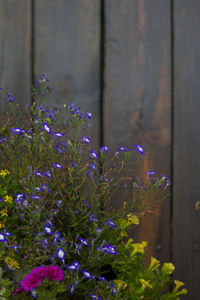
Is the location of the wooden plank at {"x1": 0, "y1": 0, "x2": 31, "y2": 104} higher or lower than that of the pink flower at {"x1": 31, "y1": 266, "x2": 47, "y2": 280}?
higher

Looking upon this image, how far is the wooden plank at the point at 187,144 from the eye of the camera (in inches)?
72.7

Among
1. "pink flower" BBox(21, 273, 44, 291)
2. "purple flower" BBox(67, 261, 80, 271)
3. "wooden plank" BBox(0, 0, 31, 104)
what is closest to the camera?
"pink flower" BBox(21, 273, 44, 291)

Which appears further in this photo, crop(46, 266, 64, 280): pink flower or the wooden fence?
the wooden fence

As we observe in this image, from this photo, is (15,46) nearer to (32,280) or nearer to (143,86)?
(143,86)

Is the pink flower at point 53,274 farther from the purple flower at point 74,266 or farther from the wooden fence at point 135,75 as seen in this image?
the wooden fence at point 135,75

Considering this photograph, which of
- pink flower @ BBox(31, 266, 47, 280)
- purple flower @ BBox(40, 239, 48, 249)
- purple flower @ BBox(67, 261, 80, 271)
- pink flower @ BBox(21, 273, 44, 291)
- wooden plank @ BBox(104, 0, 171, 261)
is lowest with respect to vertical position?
purple flower @ BBox(67, 261, 80, 271)

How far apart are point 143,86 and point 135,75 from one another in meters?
0.06

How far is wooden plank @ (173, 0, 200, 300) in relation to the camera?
1848 millimetres

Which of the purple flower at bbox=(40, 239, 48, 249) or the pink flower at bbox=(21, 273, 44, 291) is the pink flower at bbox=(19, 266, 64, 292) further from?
the purple flower at bbox=(40, 239, 48, 249)

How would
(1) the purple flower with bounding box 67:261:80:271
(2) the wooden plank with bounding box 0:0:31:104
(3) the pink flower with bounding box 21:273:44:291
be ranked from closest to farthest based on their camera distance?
1. (3) the pink flower with bounding box 21:273:44:291
2. (1) the purple flower with bounding box 67:261:80:271
3. (2) the wooden plank with bounding box 0:0:31:104

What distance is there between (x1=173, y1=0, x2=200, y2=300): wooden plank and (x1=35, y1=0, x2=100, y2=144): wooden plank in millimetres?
367

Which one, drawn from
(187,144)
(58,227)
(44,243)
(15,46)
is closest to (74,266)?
(44,243)

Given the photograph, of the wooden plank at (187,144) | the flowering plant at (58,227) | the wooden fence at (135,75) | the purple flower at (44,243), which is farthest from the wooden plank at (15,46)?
the purple flower at (44,243)

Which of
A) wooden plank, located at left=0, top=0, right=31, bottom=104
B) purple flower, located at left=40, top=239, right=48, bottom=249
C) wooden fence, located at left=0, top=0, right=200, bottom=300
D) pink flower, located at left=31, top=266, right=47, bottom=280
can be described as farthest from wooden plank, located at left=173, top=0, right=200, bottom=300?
pink flower, located at left=31, top=266, right=47, bottom=280
